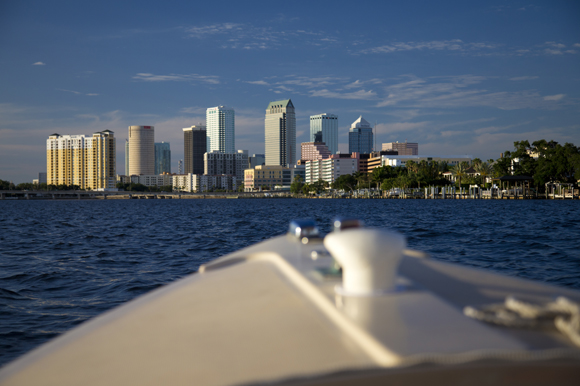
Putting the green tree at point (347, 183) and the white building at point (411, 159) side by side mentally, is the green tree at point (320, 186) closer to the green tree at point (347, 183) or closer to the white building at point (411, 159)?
the green tree at point (347, 183)

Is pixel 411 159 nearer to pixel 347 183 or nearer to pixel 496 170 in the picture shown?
pixel 347 183

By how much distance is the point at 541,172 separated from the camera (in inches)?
3659

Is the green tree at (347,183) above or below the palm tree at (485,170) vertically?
below

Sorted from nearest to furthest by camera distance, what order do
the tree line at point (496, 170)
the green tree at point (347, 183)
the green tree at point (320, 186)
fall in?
1. the tree line at point (496, 170)
2. the green tree at point (347, 183)
3. the green tree at point (320, 186)

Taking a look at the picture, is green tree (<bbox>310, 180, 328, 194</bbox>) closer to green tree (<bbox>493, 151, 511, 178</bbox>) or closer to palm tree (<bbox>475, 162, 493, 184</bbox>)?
palm tree (<bbox>475, 162, 493, 184</bbox>)

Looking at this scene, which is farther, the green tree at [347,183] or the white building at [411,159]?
the green tree at [347,183]

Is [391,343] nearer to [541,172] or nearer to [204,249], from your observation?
[204,249]

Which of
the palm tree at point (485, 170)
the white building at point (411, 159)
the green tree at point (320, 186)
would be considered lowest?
the green tree at point (320, 186)

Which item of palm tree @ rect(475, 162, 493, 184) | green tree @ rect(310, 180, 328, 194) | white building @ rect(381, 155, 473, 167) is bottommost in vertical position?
green tree @ rect(310, 180, 328, 194)

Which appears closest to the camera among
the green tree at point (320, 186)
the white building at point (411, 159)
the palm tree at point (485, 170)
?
the palm tree at point (485, 170)

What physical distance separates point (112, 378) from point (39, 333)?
571cm

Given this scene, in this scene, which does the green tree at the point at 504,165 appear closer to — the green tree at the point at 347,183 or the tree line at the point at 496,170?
the tree line at the point at 496,170

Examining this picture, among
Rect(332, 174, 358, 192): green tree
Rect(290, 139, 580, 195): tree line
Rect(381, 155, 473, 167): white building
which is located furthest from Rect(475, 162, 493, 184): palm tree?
Rect(332, 174, 358, 192): green tree

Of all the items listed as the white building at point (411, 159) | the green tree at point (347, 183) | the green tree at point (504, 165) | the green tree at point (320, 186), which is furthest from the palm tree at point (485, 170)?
the green tree at point (320, 186)
